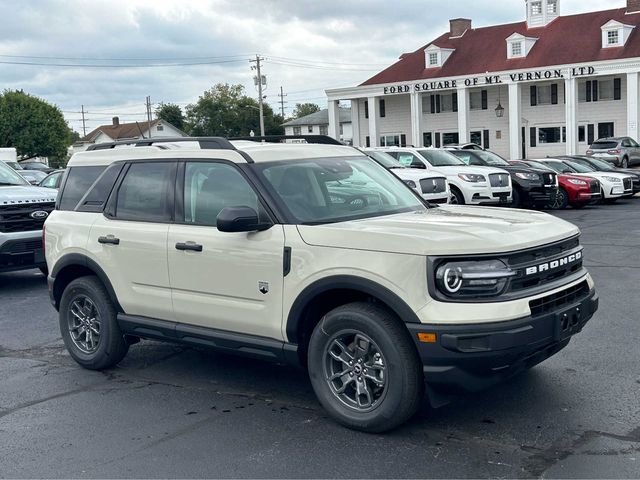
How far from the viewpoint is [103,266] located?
253 inches

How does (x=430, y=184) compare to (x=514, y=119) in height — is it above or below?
below

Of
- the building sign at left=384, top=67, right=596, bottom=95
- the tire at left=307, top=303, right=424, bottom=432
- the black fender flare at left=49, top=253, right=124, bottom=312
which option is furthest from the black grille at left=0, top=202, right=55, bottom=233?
the building sign at left=384, top=67, right=596, bottom=95

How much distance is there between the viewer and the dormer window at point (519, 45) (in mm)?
50044

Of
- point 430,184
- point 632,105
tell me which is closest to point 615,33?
point 632,105

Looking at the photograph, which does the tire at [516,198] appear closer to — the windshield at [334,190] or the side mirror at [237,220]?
the windshield at [334,190]

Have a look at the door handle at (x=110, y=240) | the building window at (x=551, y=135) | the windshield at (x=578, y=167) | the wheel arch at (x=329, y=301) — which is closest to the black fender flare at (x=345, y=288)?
the wheel arch at (x=329, y=301)

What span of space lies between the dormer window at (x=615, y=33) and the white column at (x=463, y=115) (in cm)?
925

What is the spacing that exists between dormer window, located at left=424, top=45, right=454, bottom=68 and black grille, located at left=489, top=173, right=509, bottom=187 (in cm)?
3612

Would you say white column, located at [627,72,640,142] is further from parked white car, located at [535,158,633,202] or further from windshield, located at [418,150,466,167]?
windshield, located at [418,150,466,167]

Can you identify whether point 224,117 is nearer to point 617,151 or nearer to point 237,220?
point 617,151

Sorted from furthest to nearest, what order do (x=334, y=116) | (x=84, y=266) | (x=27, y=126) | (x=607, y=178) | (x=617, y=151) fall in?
(x=27, y=126) < (x=334, y=116) < (x=617, y=151) < (x=607, y=178) < (x=84, y=266)

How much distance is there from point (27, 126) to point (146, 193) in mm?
80562

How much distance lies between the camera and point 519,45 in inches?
1989

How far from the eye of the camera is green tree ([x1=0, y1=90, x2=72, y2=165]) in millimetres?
80062
